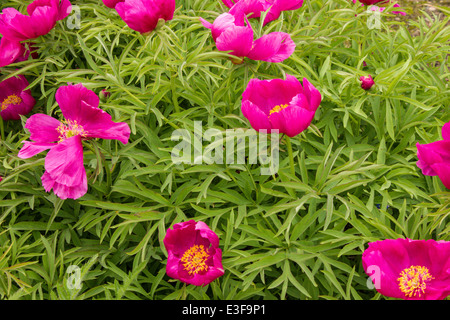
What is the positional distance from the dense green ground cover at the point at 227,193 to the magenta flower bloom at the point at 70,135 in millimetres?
55

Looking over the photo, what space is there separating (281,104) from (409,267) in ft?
1.52

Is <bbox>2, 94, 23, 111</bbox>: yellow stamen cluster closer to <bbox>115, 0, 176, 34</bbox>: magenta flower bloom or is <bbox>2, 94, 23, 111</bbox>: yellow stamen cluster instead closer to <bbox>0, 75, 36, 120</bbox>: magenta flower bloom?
<bbox>0, 75, 36, 120</bbox>: magenta flower bloom

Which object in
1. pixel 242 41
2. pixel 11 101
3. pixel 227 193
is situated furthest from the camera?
pixel 11 101

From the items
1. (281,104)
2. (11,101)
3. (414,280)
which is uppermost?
(281,104)

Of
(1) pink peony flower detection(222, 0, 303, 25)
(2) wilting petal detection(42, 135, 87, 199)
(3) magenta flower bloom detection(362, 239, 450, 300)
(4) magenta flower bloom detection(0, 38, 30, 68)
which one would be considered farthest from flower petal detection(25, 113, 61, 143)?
(3) magenta flower bloom detection(362, 239, 450, 300)

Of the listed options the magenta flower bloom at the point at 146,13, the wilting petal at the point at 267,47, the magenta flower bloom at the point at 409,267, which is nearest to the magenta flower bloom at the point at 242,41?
the wilting petal at the point at 267,47

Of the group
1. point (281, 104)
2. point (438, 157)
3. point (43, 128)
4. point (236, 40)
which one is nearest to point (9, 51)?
point (43, 128)

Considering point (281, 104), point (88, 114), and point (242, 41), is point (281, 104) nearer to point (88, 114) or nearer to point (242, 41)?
point (242, 41)

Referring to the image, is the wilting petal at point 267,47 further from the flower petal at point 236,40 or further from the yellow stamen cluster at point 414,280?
the yellow stamen cluster at point 414,280

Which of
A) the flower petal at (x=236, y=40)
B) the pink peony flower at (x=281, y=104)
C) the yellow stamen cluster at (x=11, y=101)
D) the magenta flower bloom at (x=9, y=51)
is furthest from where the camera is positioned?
the yellow stamen cluster at (x=11, y=101)

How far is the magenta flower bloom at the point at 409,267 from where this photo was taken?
0.95 meters

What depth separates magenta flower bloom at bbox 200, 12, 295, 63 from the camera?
1043 millimetres

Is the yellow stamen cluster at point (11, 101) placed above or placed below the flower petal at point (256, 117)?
below

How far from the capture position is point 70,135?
3.59 feet
